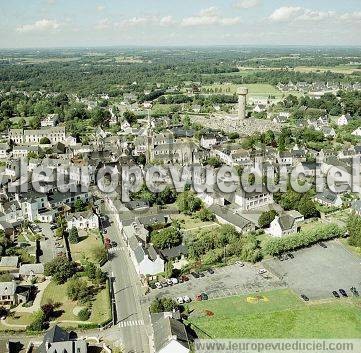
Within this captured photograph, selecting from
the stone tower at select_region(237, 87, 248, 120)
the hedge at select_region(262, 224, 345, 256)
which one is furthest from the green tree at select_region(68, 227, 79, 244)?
the stone tower at select_region(237, 87, 248, 120)

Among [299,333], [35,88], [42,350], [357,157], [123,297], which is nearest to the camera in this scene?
[42,350]

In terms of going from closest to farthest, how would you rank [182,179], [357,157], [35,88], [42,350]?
[42,350] < [182,179] < [357,157] < [35,88]

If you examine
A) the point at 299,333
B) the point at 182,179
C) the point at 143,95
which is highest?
the point at 143,95

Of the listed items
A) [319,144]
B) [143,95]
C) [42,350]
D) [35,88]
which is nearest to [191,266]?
[42,350]

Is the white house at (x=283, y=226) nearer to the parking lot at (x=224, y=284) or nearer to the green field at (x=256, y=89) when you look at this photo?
the parking lot at (x=224, y=284)

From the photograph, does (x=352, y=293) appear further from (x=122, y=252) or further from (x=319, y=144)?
(x=319, y=144)

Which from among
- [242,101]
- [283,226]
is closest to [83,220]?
[283,226]

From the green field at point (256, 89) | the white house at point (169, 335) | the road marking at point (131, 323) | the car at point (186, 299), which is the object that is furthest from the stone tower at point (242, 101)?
the white house at point (169, 335)
